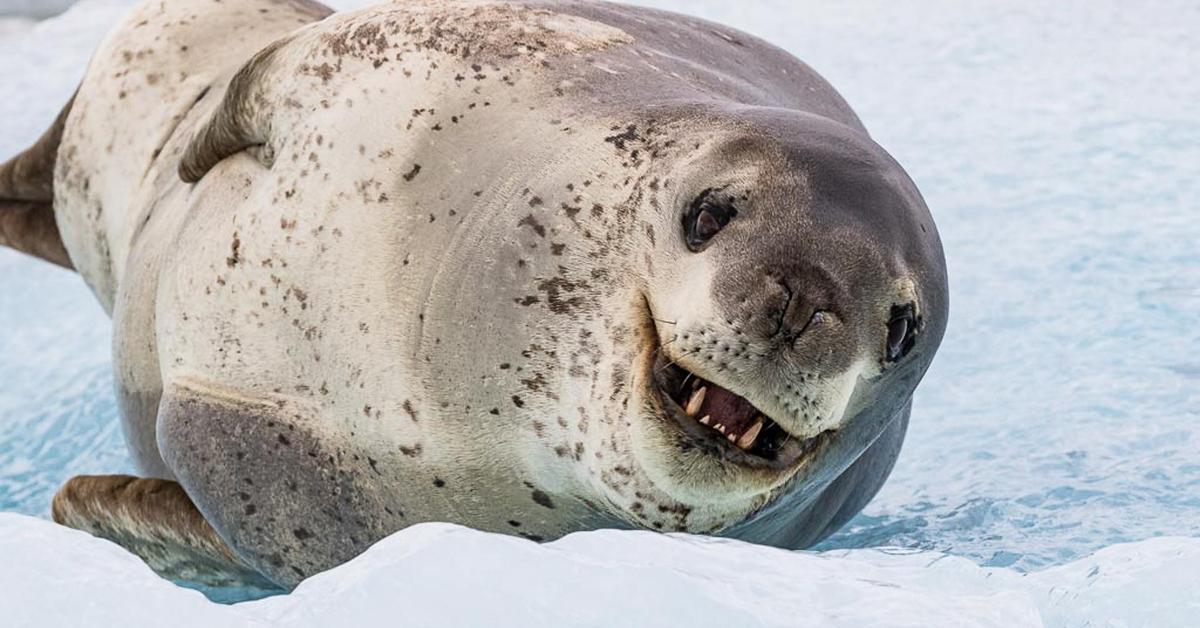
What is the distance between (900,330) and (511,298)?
64 cm

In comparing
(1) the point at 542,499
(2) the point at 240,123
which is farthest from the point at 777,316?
(2) the point at 240,123

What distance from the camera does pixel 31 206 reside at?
16.1 ft

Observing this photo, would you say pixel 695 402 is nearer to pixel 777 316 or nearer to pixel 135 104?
pixel 777 316

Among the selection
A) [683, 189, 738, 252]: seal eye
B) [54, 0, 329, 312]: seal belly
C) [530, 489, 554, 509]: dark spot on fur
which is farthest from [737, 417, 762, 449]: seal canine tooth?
[54, 0, 329, 312]: seal belly

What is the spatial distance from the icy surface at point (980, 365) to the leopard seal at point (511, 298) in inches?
9.4

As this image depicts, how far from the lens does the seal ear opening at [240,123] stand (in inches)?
136

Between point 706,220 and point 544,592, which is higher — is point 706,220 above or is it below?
above

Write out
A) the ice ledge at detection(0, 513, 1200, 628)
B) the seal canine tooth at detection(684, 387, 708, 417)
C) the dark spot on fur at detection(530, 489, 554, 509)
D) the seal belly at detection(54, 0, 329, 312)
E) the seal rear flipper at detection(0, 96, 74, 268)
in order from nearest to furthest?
the ice ledge at detection(0, 513, 1200, 628)
the seal canine tooth at detection(684, 387, 708, 417)
the dark spot on fur at detection(530, 489, 554, 509)
the seal belly at detection(54, 0, 329, 312)
the seal rear flipper at detection(0, 96, 74, 268)

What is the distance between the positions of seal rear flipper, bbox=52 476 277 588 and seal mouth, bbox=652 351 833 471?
1250 mm

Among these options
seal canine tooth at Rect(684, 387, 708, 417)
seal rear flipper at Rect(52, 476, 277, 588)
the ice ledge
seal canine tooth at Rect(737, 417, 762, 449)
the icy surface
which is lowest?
seal rear flipper at Rect(52, 476, 277, 588)

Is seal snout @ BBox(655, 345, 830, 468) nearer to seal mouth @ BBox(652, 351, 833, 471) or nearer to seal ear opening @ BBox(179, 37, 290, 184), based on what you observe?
seal mouth @ BBox(652, 351, 833, 471)

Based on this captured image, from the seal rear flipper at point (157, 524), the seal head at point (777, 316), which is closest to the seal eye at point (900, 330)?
the seal head at point (777, 316)

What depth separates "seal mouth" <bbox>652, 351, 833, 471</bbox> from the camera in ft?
8.48

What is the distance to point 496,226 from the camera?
9.77 feet
